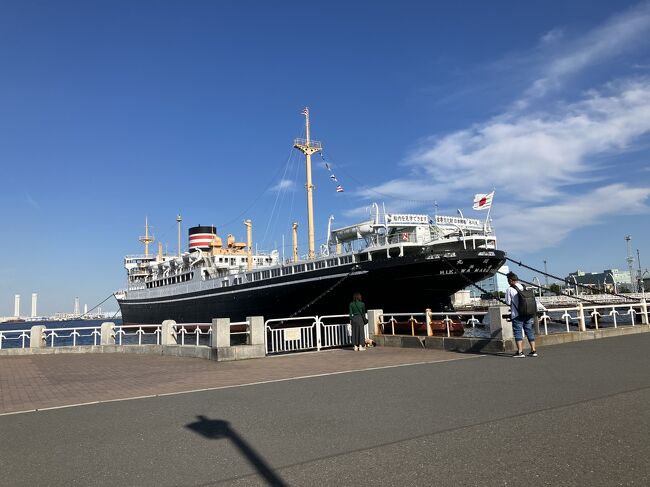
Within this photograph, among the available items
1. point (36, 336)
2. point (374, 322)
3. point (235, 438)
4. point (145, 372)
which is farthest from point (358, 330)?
point (36, 336)

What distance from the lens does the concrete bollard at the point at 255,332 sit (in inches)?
551

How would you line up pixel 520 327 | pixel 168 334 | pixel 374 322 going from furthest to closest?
1. pixel 374 322
2. pixel 168 334
3. pixel 520 327

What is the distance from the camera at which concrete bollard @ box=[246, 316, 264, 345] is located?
45.9 feet

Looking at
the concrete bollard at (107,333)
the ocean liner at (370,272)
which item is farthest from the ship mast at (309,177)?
the concrete bollard at (107,333)

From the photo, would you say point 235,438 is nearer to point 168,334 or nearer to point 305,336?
point 305,336

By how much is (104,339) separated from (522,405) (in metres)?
16.6

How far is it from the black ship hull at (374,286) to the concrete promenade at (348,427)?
18.1 m

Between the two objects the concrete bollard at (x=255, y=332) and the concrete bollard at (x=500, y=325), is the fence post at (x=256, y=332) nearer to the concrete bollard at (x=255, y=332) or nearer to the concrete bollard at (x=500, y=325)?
the concrete bollard at (x=255, y=332)

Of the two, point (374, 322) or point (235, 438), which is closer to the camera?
point (235, 438)

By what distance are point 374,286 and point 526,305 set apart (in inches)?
852

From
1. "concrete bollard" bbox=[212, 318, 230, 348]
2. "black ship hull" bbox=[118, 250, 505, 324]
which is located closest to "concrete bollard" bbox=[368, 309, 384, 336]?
"concrete bollard" bbox=[212, 318, 230, 348]

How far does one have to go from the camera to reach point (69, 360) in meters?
15.3

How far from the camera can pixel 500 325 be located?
1201 cm

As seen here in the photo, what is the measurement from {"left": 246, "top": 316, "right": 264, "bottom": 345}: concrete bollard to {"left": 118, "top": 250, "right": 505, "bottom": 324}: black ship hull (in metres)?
13.1
